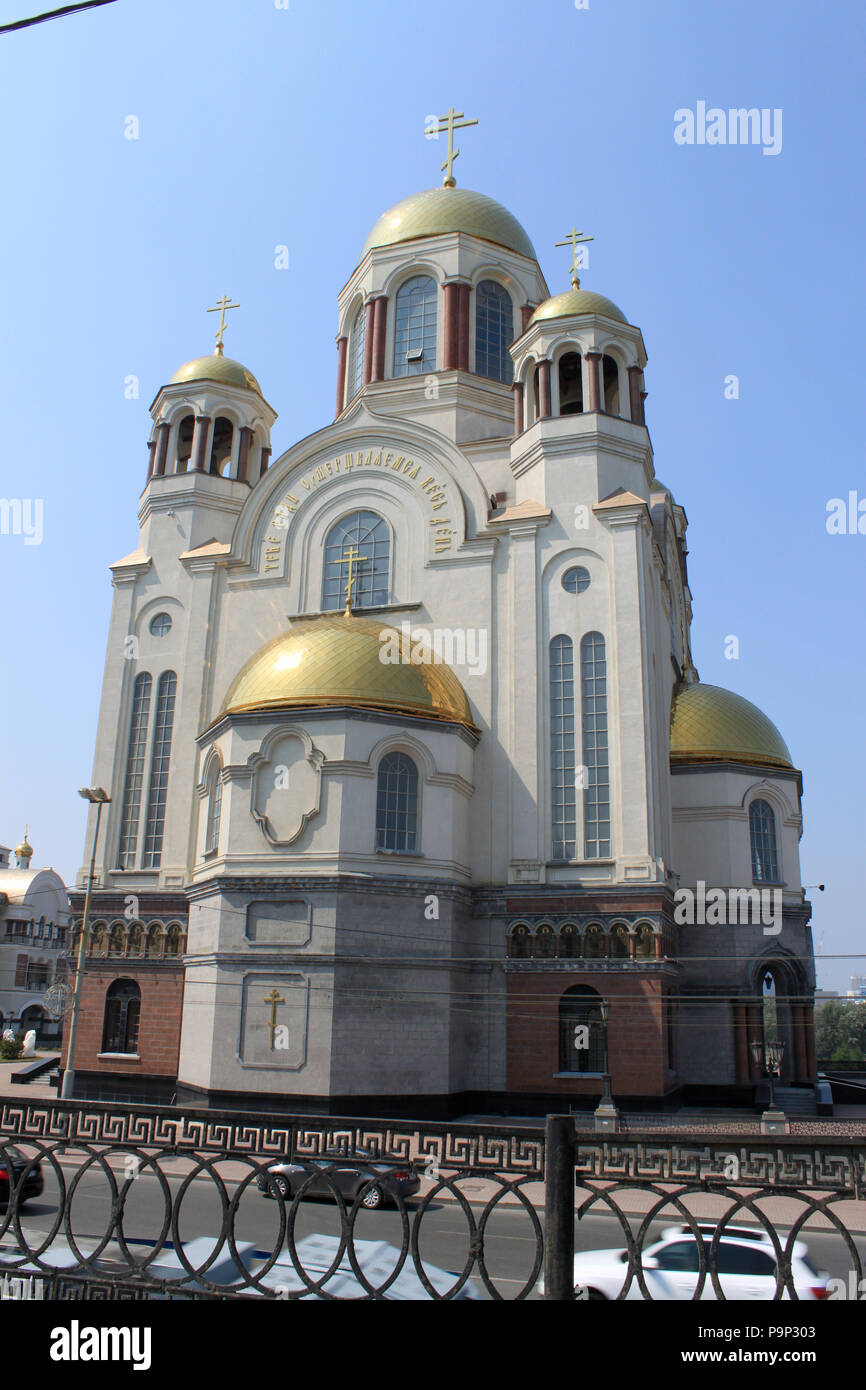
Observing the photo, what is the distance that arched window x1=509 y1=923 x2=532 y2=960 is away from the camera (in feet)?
69.9

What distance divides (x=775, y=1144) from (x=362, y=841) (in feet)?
48.2

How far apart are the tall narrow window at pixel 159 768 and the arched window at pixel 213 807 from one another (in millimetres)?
3208

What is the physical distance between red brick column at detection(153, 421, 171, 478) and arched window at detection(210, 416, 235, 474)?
135 cm

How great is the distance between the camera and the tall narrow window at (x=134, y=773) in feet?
82.6

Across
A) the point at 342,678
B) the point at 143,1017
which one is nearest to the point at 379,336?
the point at 342,678

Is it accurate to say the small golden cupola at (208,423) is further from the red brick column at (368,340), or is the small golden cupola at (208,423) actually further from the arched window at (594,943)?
the arched window at (594,943)

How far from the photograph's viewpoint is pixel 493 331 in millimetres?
30016

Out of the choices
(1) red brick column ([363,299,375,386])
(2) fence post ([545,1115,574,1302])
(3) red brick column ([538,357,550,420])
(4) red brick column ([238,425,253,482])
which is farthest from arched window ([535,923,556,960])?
(1) red brick column ([363,299,375,386])

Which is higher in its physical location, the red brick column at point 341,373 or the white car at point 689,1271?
the red brick column at point 341,373

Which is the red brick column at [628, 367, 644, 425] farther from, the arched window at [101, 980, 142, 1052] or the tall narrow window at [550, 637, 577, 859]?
the arched window at [101, 980, 142, 1052]

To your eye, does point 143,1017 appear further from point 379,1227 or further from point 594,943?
point 379,1227

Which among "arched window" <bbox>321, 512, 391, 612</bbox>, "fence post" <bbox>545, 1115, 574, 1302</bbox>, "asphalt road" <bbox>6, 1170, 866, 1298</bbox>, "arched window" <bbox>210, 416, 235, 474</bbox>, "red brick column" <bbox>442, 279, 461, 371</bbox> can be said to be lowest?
"asphalt road" <bbox>6, 1170, 866, 1298</bbox>

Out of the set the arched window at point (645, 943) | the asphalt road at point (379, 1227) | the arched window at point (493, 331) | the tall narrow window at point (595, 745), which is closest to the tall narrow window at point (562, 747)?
the tall narrow window at point (595, 745)

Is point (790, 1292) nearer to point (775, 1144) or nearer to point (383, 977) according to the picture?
point (775, 1144)
